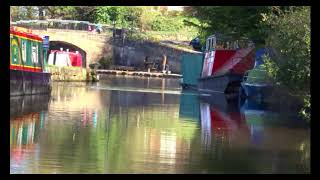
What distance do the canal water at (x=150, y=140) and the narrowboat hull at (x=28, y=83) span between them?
927mm

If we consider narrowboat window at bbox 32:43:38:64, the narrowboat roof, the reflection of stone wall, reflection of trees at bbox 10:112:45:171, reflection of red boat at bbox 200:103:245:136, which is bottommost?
reflection of red boat at bbox 200:103:245:136

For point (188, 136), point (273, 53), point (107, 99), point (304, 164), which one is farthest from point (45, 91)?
point (304, 164)

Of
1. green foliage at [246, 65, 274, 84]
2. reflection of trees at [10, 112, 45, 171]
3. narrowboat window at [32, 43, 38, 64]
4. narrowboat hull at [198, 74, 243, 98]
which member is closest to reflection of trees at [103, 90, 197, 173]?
reflection of trees at [10, 112, 45, 171]

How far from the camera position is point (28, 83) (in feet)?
81.1

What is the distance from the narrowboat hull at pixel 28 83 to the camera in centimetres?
2298

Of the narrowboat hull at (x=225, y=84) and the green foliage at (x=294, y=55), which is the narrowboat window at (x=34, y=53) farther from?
the green foliage at (x=294, y=55)

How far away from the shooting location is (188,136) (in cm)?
1463

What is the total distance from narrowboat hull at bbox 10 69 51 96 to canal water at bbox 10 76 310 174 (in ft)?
3.04

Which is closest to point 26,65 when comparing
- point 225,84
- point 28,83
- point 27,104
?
point 28,83

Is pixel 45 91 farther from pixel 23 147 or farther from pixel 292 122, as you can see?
pixel 23 147

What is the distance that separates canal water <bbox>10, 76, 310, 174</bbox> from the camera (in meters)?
10.5

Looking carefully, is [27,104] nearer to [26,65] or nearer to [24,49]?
[26,65]

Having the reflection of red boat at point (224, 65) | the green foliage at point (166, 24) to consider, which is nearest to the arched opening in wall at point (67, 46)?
the green foliage at point (166, 24)

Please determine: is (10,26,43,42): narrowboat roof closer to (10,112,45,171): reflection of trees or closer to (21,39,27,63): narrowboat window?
(21,39,27,63): narrowboat window
